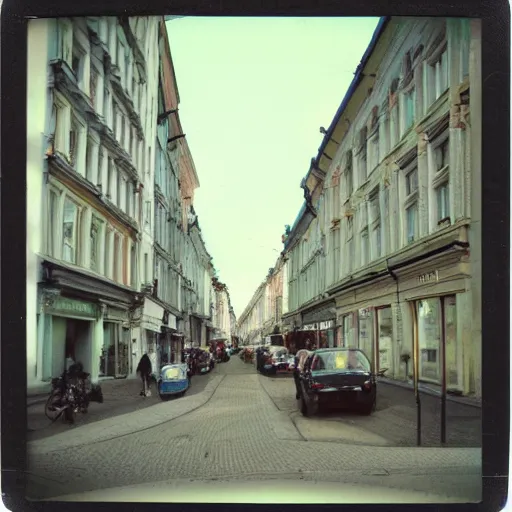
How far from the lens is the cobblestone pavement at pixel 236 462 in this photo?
3574mm

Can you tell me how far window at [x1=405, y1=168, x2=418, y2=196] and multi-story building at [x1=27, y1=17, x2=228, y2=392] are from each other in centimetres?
150

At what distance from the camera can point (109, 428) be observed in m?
3.68

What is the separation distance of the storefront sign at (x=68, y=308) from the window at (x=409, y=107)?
2344 mm

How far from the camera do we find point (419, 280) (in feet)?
11.8

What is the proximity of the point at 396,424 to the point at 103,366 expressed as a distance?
1.90 metres

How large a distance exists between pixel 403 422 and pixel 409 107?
2011mm

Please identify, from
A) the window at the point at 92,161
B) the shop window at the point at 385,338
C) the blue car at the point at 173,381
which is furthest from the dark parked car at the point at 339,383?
the window at the point at 92,161

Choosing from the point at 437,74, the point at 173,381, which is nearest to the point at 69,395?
the point at 173,381

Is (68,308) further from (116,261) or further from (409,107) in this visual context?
(409,107)

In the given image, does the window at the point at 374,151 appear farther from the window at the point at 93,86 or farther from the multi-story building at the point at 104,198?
the window at the point at 93,86

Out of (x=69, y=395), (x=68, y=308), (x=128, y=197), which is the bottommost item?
(x=69, y=395)

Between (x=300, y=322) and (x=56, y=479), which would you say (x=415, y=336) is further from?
(x=56, y=479)

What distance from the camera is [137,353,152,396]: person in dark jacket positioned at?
12.6ft

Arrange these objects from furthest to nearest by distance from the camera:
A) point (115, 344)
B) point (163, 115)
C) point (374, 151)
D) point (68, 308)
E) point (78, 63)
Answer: point (163, 115) < point (374, 151) < point (115, 344) < point (78, 63) < point (68, 308)
